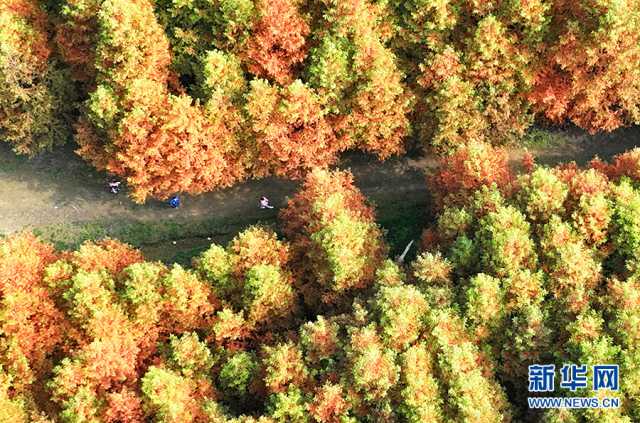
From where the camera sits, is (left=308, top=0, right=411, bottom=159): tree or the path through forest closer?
(left=308, top=0, right=411, bottom=159): tree

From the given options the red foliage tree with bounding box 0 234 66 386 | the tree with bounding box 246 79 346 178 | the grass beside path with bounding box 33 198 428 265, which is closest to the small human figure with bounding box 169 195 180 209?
the grass beside path with bounding box 33 198 428 265

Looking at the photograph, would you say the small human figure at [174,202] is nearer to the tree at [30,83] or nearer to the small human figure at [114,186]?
the small human figure at [114,186]

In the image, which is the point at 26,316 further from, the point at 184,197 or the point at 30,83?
the point at 30,83

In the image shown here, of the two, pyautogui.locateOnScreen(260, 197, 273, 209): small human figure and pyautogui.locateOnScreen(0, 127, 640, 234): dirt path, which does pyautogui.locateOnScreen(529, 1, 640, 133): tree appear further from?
pyautogui.locateOnScreen(260, 197, 273, 209): small human figure

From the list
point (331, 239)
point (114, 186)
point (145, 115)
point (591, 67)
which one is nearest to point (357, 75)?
point (331, 239)

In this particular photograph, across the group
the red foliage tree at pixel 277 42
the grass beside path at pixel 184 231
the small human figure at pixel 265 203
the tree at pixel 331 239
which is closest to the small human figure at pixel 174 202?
the grass beside path at pixel 184 231

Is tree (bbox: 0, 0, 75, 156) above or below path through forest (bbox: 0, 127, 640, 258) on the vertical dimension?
above

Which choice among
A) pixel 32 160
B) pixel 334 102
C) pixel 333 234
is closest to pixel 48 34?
pixel 32 160
